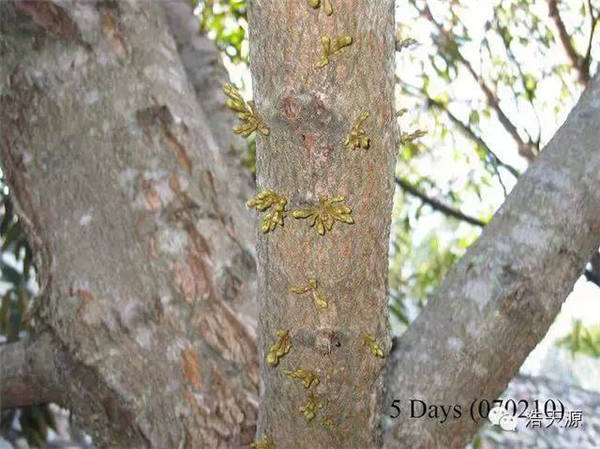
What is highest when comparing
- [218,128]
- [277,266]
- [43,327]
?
[277,266]

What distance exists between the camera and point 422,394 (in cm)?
122

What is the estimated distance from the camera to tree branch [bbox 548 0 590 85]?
2492 millimetres

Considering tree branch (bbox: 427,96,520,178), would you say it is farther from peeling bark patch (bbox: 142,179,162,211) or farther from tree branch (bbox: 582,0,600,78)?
peeling bark patch (bbox: 142,179,162,211)

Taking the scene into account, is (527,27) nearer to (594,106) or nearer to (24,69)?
(594,106)

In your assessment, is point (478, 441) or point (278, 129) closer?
point (278, 129)

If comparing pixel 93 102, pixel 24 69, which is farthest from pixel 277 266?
pixel 24 69

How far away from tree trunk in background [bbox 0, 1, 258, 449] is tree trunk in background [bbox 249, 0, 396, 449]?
0.22m

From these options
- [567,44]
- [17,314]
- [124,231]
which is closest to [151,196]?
[124,231]

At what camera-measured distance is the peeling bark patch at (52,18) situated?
1.50m

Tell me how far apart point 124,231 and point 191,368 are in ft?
0.94

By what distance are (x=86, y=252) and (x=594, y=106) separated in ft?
3.28

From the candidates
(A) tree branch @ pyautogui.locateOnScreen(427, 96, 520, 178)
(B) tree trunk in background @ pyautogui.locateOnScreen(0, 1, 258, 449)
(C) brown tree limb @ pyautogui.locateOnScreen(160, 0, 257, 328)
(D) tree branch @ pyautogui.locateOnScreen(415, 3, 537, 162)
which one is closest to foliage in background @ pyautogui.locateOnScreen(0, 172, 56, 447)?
(B) tree trunk in background @ pyautogui.locateOnScreen(0, 1, 258, 449)

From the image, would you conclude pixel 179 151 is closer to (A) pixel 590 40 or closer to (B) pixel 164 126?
(B) pixel 164 126

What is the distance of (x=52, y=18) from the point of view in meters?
1.50
